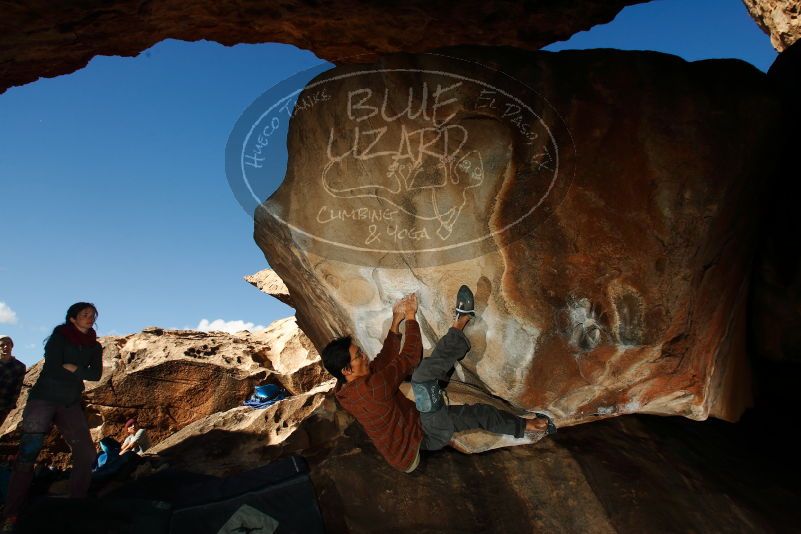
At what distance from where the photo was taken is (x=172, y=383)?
7.54m

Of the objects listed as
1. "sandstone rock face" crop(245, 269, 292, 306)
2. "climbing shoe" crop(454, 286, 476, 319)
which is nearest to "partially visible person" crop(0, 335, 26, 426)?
"climbing shoe" crop(454, 286, 476, 319)

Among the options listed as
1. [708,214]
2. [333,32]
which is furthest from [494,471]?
[333,32]

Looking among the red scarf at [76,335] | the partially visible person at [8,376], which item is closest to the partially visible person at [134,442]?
the partially visible person at [8,376]

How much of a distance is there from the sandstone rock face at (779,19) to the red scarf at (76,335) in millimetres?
9083

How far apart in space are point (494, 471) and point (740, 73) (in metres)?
3.45

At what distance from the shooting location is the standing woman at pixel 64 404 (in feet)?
11.8

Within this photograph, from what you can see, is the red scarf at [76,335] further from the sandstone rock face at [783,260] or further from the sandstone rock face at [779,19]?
the sandstone rock face at [779,19]

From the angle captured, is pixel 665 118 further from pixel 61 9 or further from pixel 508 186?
pixel 61 9

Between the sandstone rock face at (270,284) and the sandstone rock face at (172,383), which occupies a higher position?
the sandstone rock face at (270,284)

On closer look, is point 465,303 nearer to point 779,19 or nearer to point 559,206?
point 559,206

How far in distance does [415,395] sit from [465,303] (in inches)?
32.9

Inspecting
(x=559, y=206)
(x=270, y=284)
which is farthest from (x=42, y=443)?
(x=270, y=284)

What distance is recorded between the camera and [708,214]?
10.2 feet

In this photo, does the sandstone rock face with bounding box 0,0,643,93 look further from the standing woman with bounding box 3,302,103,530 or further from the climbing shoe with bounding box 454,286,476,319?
the climbing shoe with bounding box 454,286,476,319
